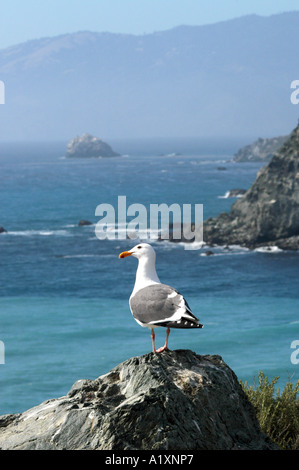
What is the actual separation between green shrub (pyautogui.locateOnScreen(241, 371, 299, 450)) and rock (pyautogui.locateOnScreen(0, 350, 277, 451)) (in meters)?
1.94

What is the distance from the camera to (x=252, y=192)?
423 feet

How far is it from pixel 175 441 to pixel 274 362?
2641 inches

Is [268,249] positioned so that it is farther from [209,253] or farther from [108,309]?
[108,309]

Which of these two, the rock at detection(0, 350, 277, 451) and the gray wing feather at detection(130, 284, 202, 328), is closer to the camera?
the rock at detection(0, 350, 277, 451)

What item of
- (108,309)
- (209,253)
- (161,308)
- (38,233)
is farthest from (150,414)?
(38,233)

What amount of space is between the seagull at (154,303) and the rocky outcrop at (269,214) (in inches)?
4279

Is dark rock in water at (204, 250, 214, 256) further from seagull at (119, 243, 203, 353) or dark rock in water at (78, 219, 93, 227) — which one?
seagull at (119, 243, 203, 353)

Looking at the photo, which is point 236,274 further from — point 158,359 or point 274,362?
point 158,359

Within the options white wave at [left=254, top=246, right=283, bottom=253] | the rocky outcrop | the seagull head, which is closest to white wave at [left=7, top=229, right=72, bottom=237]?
the rocky outcrop

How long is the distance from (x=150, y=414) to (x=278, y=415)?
4.92m

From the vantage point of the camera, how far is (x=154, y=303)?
12.6 meters

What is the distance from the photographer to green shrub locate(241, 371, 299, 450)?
49.6ft
